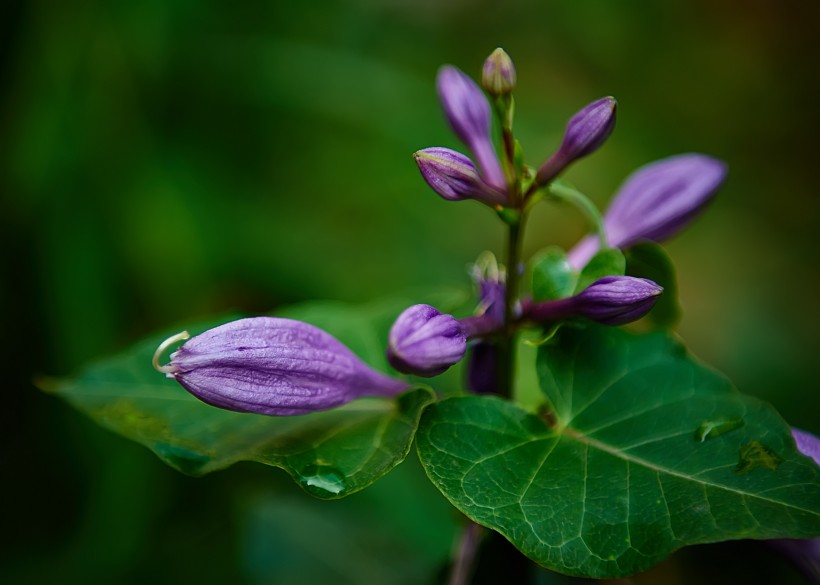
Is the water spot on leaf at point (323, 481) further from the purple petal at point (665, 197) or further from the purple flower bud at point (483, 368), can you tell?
the purple petal at point (665, 197)

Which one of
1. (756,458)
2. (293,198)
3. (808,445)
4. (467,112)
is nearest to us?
(756,458)

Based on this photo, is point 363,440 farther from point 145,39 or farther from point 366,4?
point 366,4

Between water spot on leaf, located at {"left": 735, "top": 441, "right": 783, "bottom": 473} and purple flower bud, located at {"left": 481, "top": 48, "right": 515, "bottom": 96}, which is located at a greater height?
purple flower bud, located at {"left": 481, "top": 48, "right": 515, "bottom": 96}

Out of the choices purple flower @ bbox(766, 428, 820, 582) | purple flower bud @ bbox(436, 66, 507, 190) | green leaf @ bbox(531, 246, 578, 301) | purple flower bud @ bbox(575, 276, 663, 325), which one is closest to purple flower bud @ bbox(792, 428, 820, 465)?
purple flower @ bbox(766, 428, 820, 582)

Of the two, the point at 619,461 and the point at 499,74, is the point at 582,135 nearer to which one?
the point at 499,74

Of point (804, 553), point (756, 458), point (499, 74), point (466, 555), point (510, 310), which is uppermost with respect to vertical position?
point (499, 74)

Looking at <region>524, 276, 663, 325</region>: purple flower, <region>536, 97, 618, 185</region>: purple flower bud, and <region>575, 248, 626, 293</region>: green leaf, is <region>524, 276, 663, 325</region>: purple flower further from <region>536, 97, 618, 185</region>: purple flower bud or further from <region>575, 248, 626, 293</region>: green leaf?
<region>536, 97, 618, 185</region>: purple flower bud

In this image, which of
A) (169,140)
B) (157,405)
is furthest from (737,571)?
(169,140)

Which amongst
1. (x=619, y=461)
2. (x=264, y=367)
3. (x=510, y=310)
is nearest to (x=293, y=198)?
(x=510, y=310)

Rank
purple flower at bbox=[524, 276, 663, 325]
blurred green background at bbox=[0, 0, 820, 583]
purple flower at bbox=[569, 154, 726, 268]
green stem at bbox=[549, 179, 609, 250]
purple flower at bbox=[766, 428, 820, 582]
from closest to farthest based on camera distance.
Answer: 1. purple flower at bbox=[524, 276, 663, 325]
2. purple flower at bbox=[766, 428, 820, 582]
3. green stem at bbox=[549, 179, 609, 250]
4. purple flower at bbox=[569, 154, 726, 268]
5. blurred green background at bbox=[0, 0, 820, 583]
